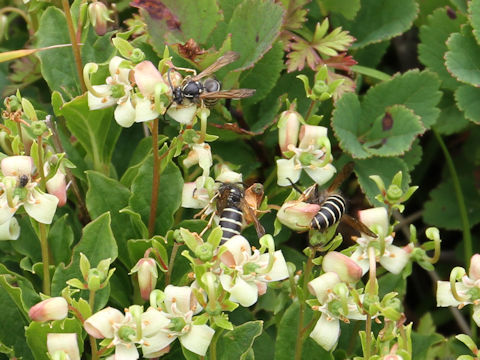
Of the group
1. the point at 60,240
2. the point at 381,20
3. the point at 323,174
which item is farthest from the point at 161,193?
the point at 381,20

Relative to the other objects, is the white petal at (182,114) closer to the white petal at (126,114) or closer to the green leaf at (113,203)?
the white petal at (126,114)

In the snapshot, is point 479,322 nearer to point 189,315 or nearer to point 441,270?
point 189,315

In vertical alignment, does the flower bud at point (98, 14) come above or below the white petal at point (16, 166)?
above

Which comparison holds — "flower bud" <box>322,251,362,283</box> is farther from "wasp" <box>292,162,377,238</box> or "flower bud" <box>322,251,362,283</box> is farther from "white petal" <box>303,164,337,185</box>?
"white petal" <box>303,164,337,185</box>

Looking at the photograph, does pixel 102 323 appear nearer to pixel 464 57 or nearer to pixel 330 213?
pixel 330 213

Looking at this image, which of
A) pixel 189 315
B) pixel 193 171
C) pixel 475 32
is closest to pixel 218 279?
pixel 189 315

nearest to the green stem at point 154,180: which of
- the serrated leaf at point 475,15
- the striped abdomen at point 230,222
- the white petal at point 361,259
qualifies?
the striped abdomen at point 230,222

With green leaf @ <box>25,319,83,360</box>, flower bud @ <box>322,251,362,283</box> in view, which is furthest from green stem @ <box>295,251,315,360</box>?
green leaf @ <box>25,319,83,360</box>
